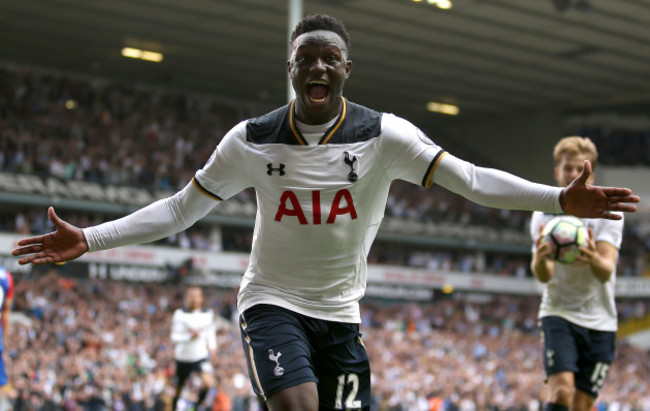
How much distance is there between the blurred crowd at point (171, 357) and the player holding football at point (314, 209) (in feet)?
39.2

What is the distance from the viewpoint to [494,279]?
42188mm

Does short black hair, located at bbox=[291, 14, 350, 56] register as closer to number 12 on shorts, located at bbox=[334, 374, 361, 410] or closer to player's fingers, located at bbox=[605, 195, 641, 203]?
player's fingers, located at bbox=[605, 195, 641, 203]

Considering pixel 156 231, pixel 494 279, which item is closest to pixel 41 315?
pixel 156 231

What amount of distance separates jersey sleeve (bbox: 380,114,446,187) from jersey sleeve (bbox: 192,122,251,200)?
73 cm

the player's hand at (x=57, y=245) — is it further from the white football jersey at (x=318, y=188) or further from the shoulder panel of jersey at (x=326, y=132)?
the shoulder panel of jersey at (x=326, y=132)

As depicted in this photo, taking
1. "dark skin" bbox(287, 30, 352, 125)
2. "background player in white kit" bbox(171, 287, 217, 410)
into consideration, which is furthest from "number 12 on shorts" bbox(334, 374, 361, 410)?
"background player in white kit" bbox(171, 287, 217, 410)

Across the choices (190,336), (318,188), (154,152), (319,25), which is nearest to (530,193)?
(318,188)

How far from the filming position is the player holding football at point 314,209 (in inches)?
179

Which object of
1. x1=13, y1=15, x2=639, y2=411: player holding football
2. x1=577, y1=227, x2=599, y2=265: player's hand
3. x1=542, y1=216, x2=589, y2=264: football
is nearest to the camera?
x1=13, y1=15, x2=639, y2=411: player holding football

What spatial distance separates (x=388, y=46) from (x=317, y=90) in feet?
93.1

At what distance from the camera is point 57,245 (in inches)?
189

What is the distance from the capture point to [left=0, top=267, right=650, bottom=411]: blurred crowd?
1797 centimetres

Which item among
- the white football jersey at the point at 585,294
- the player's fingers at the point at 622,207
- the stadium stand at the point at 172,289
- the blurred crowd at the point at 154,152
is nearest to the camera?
the player's fingers at the point at 622,207

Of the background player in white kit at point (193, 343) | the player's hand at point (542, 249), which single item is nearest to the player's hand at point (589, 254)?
the player's hand at point (542, 249)
